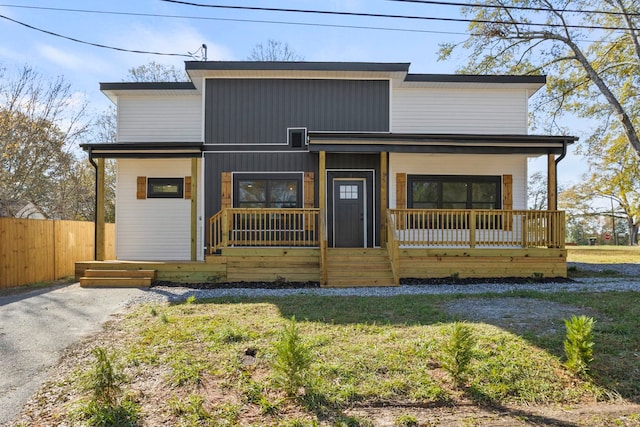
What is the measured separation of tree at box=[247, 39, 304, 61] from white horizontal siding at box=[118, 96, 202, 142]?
13960mm

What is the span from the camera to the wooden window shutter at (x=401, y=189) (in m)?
11.1

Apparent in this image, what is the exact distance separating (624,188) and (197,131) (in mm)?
22692

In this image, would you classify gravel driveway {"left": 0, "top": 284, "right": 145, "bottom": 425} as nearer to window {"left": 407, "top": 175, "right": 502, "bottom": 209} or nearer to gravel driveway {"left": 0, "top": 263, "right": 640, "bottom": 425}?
gravel driveway {"left": 0, "top": 263, "right": 640, "bottom": 425}

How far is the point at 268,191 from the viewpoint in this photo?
11.0 metres

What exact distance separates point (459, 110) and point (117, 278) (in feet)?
32.1

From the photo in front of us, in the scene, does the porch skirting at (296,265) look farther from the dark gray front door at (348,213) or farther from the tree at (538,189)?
the tree at (538,189)

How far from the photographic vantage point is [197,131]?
11.5 meters

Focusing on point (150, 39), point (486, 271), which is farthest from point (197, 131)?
point (486, 271)

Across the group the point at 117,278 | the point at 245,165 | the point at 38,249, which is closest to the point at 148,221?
the point at 117,278

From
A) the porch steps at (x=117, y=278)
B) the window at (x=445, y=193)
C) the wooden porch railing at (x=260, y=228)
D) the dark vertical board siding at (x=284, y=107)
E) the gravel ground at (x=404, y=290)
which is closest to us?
the gravel ground at (x=404, y=290)

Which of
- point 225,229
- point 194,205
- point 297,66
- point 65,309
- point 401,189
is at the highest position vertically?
point 297,66

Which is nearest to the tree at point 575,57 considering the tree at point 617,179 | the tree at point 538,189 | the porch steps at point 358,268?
the tree at point 617,179

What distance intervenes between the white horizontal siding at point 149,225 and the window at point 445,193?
6197mm

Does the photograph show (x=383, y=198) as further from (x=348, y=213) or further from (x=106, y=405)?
(x=106, y=405)
